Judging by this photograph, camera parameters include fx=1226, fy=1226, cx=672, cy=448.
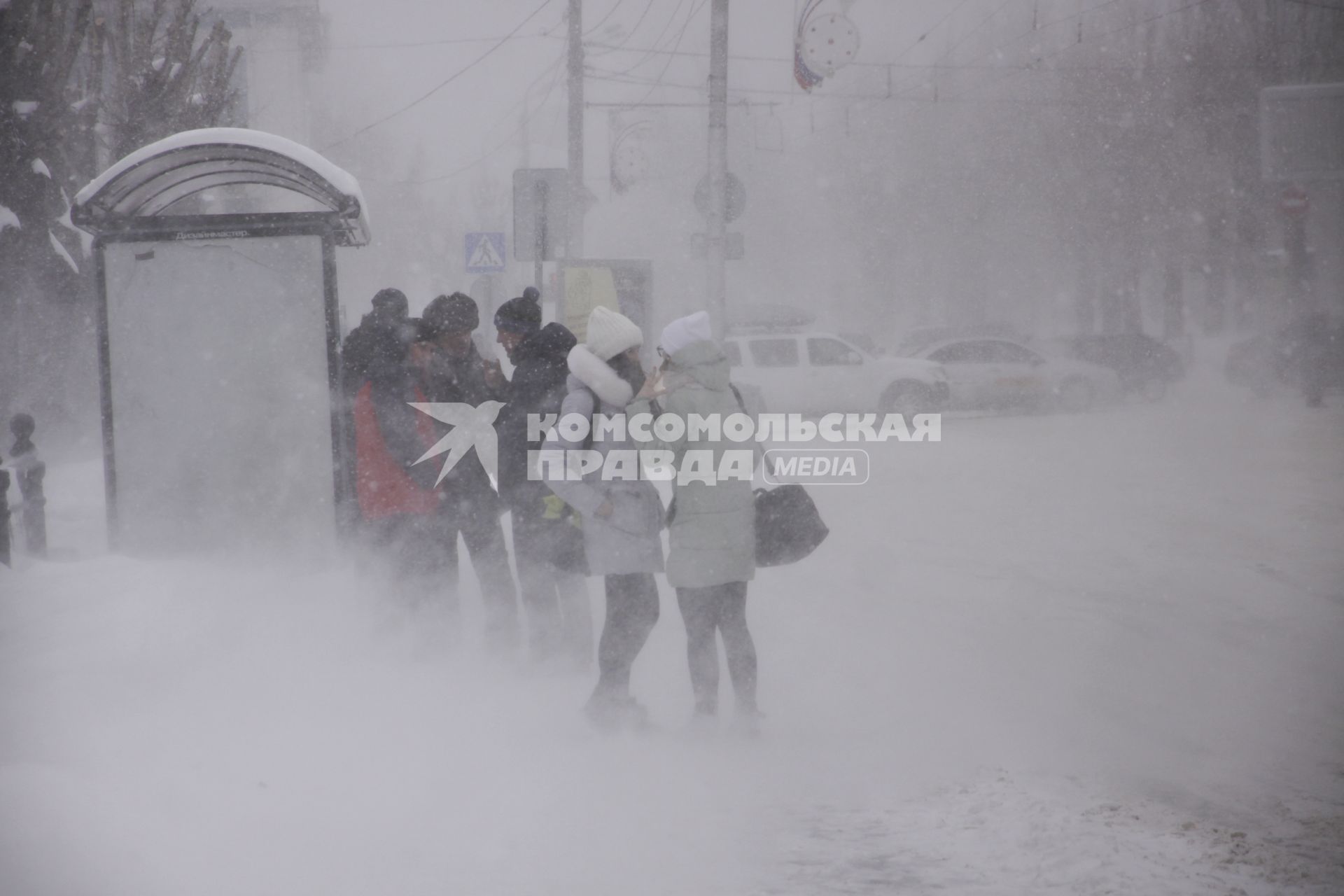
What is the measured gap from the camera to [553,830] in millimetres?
4062

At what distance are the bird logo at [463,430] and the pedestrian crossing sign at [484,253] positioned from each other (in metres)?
7.91

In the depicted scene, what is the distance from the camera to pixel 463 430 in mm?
5949

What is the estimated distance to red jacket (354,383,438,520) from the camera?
578 cm

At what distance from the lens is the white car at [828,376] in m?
20.4

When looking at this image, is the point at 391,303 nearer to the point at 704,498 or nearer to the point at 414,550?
the point at 414,550

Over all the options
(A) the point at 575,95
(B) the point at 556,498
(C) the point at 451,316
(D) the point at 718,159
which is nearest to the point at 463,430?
(C) the point at 451,316

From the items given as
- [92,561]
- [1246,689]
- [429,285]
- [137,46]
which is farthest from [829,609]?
[429,285]

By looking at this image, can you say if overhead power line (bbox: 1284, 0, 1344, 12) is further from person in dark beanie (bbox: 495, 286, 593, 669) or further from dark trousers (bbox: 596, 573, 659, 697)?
dark trousers (bbox: 596, 573, 659, 697)

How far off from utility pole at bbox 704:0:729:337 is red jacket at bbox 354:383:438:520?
839 centimetres

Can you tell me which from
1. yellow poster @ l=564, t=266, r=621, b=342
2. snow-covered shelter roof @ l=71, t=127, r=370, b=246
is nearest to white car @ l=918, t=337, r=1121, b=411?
yellow poster @ l=564, t=266, r=621, b=342

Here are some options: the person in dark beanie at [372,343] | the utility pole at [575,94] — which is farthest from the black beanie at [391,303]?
the utility pole at [575,94]

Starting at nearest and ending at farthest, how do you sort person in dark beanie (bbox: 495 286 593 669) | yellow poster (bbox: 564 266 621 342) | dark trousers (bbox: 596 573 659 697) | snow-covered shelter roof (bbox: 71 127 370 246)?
1. dark trousers (bbox: 596 573 659 697)
2. person in dark beanie (bbox: 495 286 593 669)
3. snow-covered shelter roof (bbox: 71 127 370 246)
4. yellow poster (bbox: 564 266 621 342)

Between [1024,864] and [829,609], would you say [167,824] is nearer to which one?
[1024,864]

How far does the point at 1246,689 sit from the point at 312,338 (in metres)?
5.15
